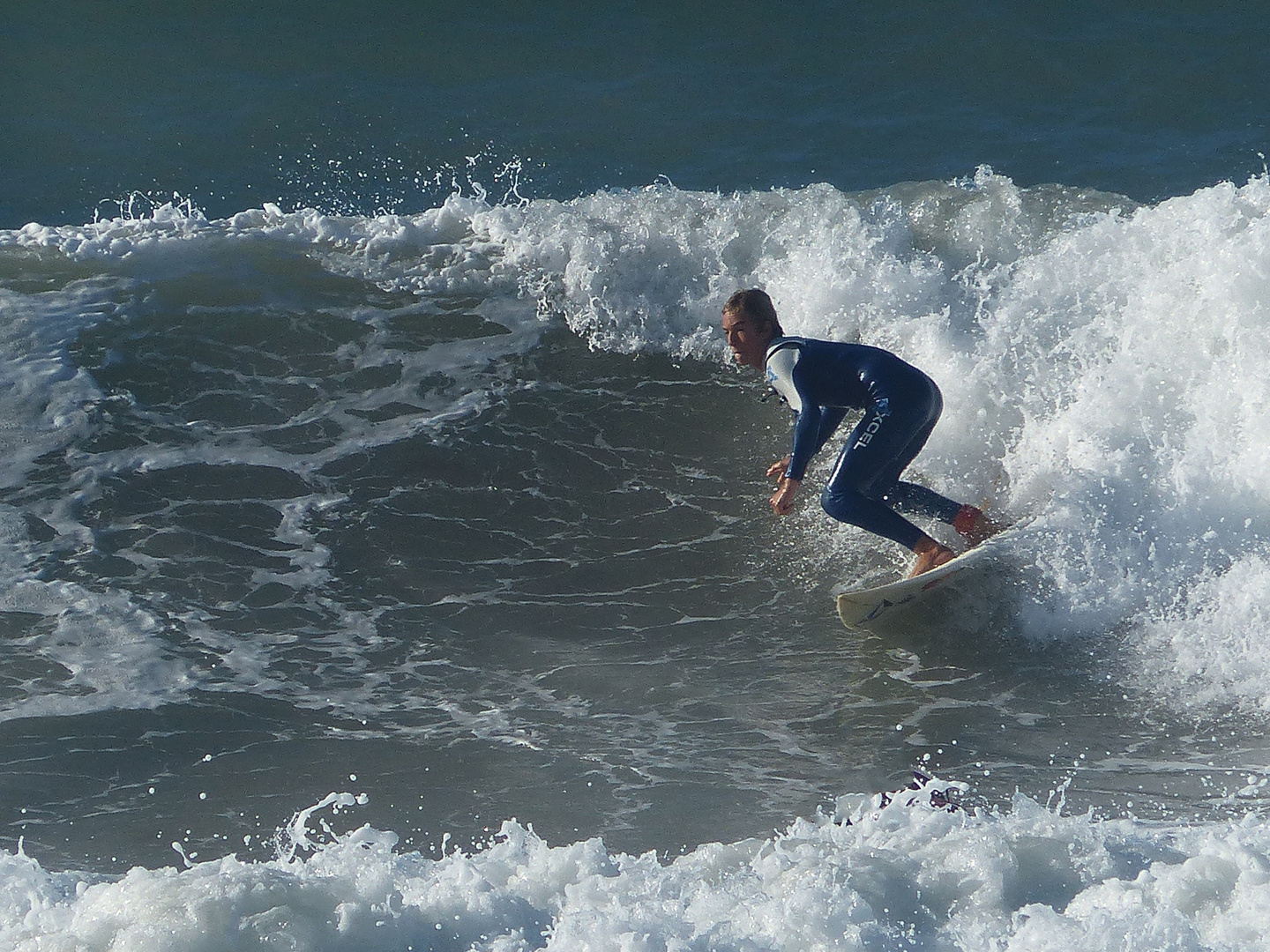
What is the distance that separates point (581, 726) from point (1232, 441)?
3.81 metres

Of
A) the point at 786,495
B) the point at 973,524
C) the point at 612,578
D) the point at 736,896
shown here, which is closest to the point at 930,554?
the point at 973,524

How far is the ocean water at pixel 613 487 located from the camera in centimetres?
432

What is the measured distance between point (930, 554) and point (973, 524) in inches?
14.4

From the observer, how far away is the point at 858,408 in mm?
6625

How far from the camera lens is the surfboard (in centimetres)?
645

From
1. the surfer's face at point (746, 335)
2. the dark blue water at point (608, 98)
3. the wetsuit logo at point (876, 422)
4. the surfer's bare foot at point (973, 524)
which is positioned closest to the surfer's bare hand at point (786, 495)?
the wetsuit logo at point (876, 422)

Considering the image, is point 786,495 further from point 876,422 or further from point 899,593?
point 899,593

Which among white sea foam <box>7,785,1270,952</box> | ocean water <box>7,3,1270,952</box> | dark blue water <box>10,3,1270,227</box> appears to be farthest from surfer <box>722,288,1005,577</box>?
dark blue water <box>10,3,1270,227</box>

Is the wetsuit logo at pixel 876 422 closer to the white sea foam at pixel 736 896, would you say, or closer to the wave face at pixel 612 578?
the wave face at pixel 612 578

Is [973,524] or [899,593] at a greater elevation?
[973,524]

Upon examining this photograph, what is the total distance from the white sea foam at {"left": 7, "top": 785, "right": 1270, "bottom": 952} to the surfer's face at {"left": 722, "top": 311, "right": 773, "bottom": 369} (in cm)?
261

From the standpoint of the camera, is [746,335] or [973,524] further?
[973,524]

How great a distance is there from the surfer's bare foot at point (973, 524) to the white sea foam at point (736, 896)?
97.5 inches

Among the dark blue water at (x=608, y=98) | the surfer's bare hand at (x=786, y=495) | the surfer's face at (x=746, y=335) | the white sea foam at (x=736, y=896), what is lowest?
the white sea foam at (x=736, y=896)
